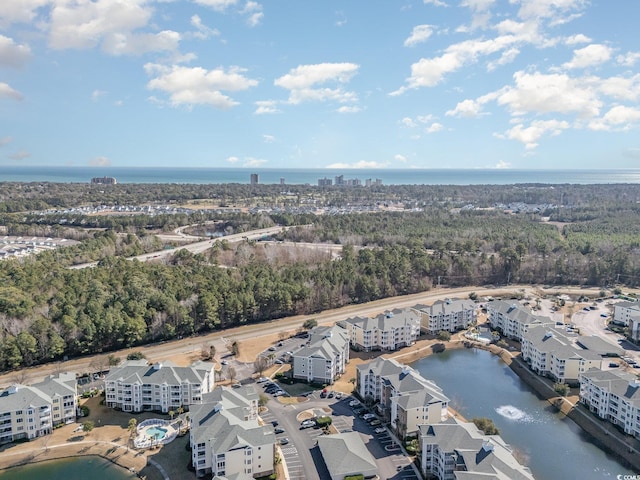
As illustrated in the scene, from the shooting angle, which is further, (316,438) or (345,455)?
(316,438)

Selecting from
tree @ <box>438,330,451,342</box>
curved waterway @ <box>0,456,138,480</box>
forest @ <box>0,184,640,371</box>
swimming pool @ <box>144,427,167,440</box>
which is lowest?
curved waterway @ <box>0,456,138,480</box>

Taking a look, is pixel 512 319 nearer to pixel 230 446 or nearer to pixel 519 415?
pixel 519 415

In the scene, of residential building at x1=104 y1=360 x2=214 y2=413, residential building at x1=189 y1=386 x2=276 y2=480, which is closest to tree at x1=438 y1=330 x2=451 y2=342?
residential building at x1=104 y1=360 x2=214 y2=413

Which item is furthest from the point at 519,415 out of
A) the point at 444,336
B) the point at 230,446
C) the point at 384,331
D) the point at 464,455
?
the point at 230,446

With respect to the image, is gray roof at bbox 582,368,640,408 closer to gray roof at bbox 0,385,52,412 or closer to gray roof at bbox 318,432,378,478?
gray roof at bbox 318,432,378,478

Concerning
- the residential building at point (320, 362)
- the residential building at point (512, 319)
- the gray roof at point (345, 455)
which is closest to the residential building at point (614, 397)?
the residential building at point (512, 319)
